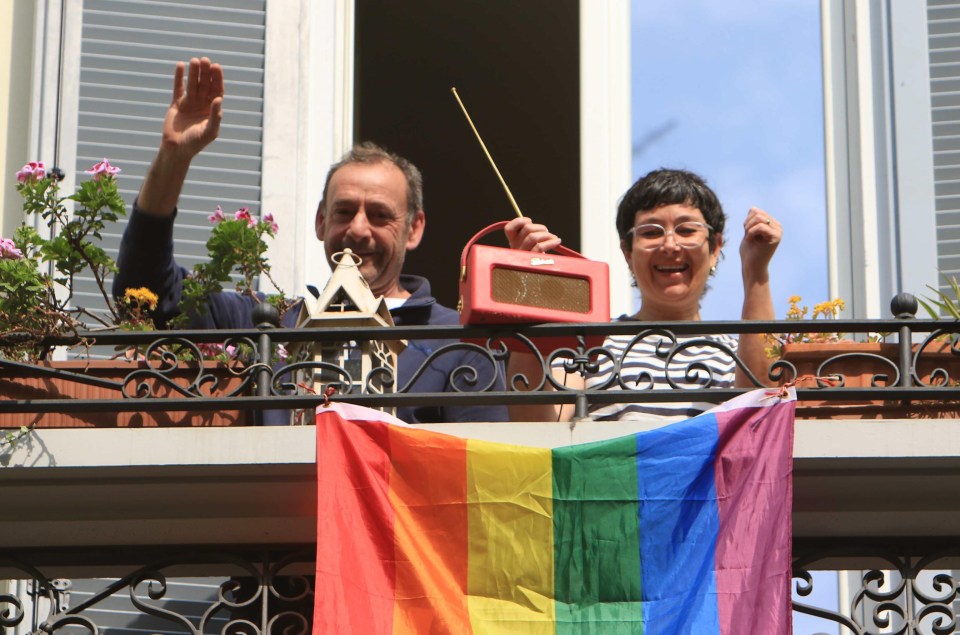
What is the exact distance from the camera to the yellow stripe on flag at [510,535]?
5.79 meters

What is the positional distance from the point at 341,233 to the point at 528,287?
0.74 metres

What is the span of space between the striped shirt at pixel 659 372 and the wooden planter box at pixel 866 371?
23cm

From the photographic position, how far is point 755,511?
580 centimetres

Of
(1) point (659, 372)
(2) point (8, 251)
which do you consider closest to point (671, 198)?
(1) point (659, 372)

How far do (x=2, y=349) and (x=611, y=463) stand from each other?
184 cm

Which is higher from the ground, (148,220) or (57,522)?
(148,220)

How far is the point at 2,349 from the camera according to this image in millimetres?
6273

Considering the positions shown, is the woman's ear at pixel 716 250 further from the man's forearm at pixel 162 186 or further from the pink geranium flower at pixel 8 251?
the pink geranium flower at pixel 8 251

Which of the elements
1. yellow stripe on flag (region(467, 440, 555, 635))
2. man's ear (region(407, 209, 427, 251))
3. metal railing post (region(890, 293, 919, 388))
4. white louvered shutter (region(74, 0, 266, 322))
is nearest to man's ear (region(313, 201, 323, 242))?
man's ear (region(407, 209, 427, 251))

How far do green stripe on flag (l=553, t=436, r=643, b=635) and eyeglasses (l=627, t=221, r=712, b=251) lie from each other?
0.73 m

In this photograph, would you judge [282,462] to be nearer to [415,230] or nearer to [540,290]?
[540,290]

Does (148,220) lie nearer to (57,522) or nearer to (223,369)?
(223,369)

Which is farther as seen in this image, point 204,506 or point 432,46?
point 432,46

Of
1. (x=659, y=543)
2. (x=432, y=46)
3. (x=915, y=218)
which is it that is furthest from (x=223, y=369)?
(x=432, y=46)
